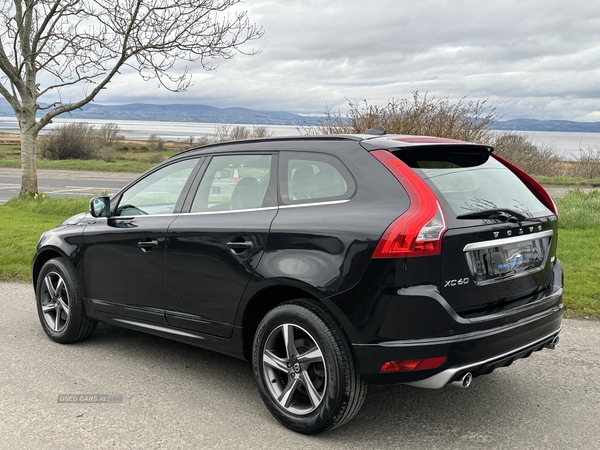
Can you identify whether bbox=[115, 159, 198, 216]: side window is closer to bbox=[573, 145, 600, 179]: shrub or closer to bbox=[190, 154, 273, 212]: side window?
bbox=[190, 154, 273, 212]: side window

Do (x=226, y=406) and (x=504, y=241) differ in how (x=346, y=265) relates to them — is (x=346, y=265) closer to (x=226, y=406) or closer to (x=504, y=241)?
(x=504, y=241)

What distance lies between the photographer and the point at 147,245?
4.50m

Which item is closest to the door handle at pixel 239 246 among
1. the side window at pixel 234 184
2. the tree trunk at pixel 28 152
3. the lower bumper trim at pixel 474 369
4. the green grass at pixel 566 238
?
the side window at pixel 234 184

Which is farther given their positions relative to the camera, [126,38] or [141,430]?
[126,38]

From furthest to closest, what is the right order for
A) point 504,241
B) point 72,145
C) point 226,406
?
point 72,145
point 226,406
point 504,241

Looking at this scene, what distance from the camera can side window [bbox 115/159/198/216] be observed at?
4.62 m

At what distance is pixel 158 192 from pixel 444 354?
2.64m

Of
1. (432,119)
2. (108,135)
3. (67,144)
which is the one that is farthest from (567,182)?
(108,135)

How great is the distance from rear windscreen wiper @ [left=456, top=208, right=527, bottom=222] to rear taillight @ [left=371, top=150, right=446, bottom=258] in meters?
0.17

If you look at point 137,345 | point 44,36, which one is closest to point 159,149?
point 44,36

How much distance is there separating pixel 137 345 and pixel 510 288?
10.7ft

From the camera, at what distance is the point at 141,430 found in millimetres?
3607

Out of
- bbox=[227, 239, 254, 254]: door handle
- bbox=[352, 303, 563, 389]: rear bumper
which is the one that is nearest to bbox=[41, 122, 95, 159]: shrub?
bbox=[227, 239, 254, 254]: door handle

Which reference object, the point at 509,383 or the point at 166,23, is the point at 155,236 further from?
the point at 166,23
